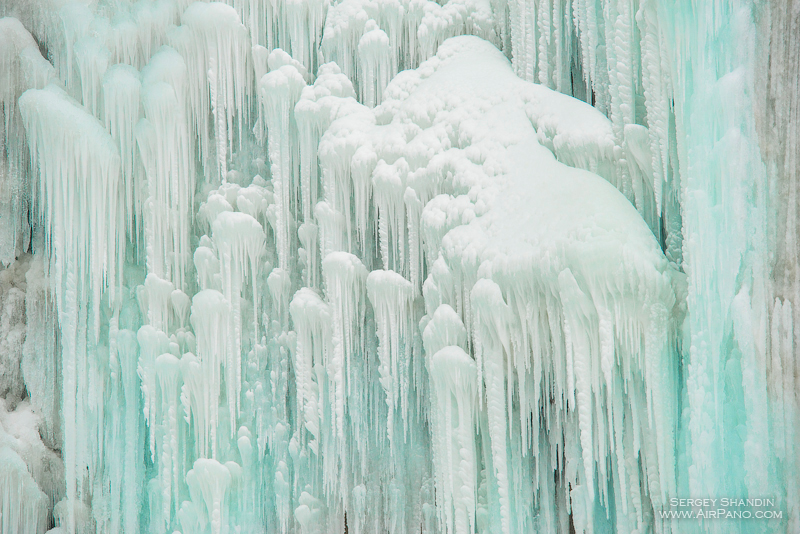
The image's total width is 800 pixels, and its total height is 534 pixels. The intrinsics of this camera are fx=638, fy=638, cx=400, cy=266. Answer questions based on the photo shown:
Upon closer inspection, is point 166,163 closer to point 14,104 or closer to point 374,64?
point 14,104

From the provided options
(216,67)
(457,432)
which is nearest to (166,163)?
(216,67)

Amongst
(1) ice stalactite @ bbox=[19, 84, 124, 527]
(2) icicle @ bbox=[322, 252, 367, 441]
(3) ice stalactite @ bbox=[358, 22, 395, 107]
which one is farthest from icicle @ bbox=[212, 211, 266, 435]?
(3) ice stalactite @ bbox=[358, 22, 395, 107]

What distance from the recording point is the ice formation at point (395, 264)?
3.61m

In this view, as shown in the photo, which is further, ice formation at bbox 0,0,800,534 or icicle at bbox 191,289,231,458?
icicle at bbox 191,289,231,458

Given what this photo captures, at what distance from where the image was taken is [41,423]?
539 cm

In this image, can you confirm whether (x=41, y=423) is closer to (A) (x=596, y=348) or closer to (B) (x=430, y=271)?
(B) (x=430, y=271)

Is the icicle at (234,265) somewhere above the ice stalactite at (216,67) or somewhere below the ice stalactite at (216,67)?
below

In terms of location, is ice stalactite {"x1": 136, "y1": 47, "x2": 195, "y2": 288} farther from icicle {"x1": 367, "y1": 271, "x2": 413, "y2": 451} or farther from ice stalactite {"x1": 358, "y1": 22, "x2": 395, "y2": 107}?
icicle {"x1": 367, "y1": 271, "x2": 413, "y2": 451}

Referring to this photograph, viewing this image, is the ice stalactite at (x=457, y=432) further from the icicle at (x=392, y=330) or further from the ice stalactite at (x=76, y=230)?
the ice stalactite at (x=76, y=230)

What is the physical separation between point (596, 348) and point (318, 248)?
7.65 feet

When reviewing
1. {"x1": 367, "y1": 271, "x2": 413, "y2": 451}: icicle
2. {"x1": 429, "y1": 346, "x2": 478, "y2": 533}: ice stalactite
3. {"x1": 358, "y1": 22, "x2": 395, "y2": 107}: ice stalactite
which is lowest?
{"x1": 429, "y1": 346, "x2": 478, "y2": 533}: ice stalactite

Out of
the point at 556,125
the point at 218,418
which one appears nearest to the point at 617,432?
the point at 556,125

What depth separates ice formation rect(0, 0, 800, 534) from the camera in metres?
3.61

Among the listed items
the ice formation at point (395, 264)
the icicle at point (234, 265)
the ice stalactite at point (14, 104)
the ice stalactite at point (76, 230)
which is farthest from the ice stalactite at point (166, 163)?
the ice stalactite at point (14, 104)
